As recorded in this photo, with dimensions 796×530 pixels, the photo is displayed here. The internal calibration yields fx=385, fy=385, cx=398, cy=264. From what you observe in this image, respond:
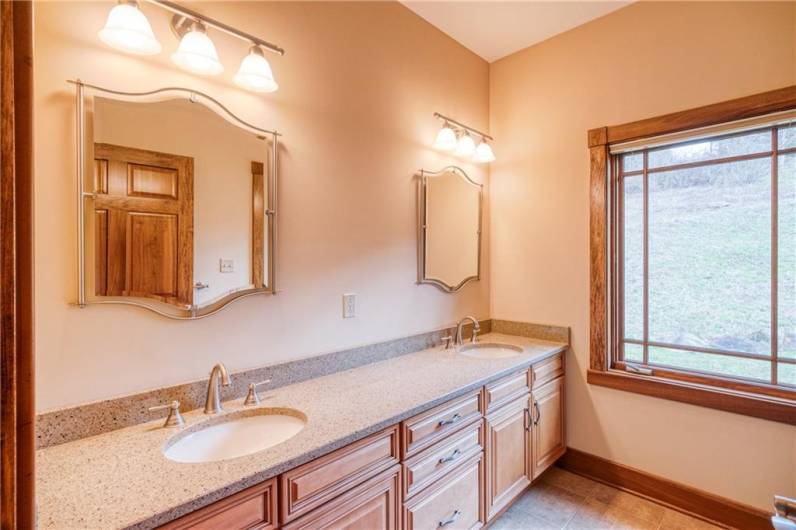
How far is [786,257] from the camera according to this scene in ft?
5.96

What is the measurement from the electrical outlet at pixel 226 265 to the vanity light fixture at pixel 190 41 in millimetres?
677

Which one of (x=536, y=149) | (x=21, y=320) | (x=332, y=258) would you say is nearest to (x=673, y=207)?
(x=536, y=149)

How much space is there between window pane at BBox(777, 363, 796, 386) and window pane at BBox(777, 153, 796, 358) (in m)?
0.05

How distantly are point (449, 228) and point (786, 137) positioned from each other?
5.49 feet

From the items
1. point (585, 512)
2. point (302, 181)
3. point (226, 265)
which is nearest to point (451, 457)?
point (585, 512)

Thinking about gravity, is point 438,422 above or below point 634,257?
below

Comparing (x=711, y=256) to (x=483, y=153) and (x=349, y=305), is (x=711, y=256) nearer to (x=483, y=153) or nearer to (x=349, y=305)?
(x=483, y=153)

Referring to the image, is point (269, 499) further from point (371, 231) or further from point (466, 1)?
point (466, 1)

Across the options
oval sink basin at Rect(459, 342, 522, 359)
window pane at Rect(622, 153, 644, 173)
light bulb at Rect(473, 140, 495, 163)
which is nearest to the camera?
window pane at Rect(622, 153, 644, 173)

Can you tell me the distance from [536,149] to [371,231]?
1.35m

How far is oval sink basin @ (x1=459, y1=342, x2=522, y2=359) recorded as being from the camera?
2344mm

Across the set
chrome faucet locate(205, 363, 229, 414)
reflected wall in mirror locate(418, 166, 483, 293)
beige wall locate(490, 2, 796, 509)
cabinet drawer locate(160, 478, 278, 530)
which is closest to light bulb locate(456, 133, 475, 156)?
reflected wall in mirror locate(418, 166, 483, 293)

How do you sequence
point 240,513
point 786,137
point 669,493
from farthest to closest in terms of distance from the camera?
1. point 669,493
2. point 786,137
3. point 240,513

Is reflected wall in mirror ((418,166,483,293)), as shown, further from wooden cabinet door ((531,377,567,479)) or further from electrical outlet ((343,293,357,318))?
wooden cabinet door ((531,377,567,479))
